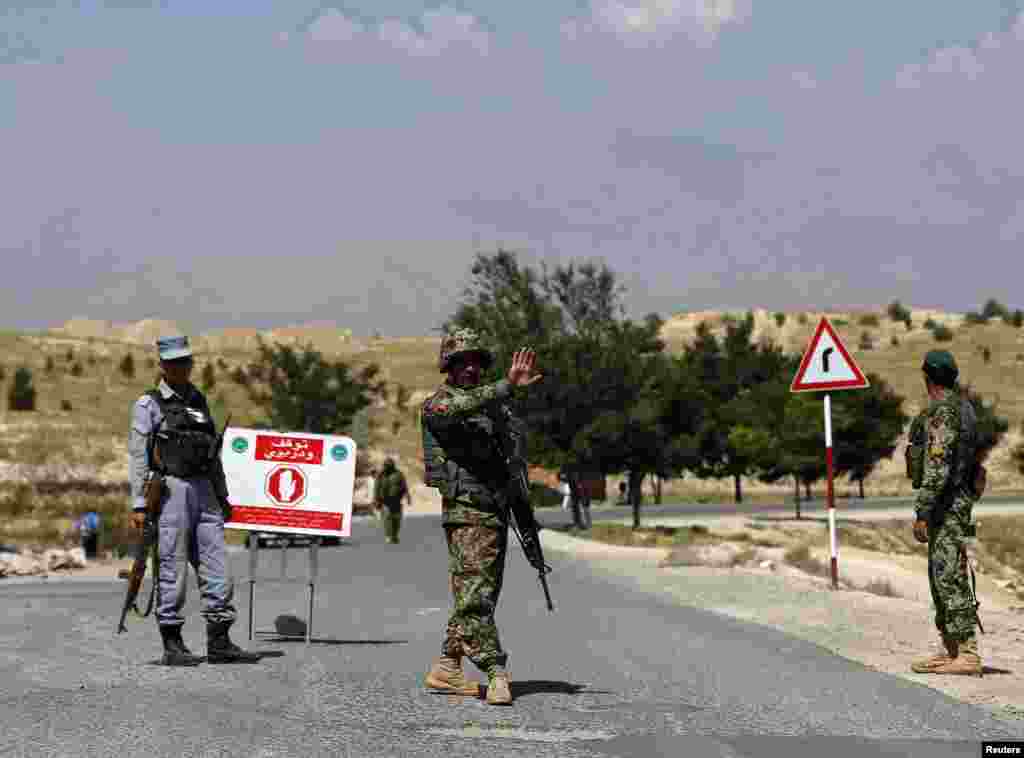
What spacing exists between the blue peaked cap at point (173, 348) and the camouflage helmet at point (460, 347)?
7.87ft

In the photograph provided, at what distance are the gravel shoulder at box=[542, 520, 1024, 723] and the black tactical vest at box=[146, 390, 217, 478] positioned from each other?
5043 mm

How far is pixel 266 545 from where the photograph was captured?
113 feet

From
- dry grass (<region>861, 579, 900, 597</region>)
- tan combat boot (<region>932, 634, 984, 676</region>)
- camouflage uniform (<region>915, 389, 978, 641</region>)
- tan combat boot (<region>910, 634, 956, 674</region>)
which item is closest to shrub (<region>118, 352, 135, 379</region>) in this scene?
dry grass (<region>861, 579, 900, 597</region>)

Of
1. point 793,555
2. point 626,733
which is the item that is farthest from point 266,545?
point 626,733

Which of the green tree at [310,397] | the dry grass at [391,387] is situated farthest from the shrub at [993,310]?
the green tree at [310,397]

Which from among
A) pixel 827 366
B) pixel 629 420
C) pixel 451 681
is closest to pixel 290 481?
pixel 451 681

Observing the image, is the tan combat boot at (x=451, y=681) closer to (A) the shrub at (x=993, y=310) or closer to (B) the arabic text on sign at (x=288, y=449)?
(B) the arabic text on sign at (x=288, y=449)

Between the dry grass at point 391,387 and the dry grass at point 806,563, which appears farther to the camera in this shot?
the dry grass at point 391,387

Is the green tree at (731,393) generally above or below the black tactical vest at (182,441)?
above

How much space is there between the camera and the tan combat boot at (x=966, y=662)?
10.4 meters

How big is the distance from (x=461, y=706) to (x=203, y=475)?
2861mm

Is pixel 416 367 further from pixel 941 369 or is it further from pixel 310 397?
pixel 941 369

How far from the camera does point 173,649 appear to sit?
10.1 meters

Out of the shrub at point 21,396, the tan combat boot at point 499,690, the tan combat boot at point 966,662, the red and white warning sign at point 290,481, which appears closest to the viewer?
the tan combat boot at point 499,690
